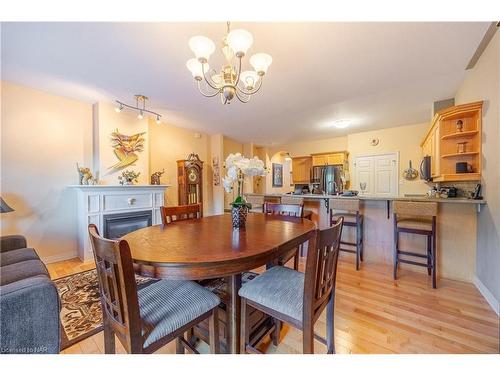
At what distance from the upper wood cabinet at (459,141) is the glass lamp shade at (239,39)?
250 centimetres

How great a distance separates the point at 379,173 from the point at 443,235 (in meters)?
2.90

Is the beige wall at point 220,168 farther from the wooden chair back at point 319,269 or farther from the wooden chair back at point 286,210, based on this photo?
the wooden chair back at point 319,269

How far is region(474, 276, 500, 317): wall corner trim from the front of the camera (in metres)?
1.71

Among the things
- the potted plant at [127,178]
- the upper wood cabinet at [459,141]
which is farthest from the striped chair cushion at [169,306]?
the upper wood cabinet at [459,141]

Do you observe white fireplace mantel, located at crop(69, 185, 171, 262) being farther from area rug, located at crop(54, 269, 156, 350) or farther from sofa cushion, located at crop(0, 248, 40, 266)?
sofa cushion, located at crop(0, 248, 40, 266)

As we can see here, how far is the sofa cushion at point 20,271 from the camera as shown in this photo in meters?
1.46

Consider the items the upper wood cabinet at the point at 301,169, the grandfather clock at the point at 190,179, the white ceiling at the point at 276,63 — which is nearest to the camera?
the white ceiling at the point at 276,63

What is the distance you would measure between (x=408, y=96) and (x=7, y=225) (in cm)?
583

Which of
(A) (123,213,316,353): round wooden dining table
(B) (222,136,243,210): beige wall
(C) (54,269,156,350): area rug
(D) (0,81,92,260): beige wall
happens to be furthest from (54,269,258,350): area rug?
(B) (222,136,243,210): beige wall

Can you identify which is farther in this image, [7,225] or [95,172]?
[95,172]
